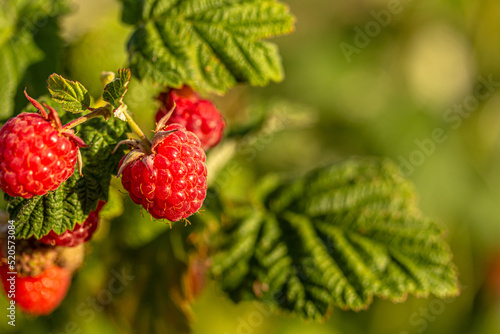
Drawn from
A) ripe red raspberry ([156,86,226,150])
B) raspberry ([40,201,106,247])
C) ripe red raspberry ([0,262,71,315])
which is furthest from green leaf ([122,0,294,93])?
ripe red raspberry ([0,262,71,315])

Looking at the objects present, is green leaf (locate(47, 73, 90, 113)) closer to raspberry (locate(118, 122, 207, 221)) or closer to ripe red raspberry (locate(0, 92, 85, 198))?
ripe red raspberry (locate(0, 92, 85, 198))

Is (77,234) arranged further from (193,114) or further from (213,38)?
(213,38)

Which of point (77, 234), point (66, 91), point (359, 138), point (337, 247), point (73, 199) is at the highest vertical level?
point (66, 91)

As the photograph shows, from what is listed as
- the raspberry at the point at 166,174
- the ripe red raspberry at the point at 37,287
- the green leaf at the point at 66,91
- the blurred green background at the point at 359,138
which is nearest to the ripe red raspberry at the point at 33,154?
the green leaf at the point at 66,91

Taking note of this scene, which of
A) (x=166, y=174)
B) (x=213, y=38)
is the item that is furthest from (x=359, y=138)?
(x=166, y=174)

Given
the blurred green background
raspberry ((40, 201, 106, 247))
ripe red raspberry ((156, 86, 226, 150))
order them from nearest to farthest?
raspberry ((40, 201, 106, 247)), ripe red raspberry ((156, 86, 226, 150)), the blurred green background

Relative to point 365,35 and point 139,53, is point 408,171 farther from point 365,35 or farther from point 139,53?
point 139,53
